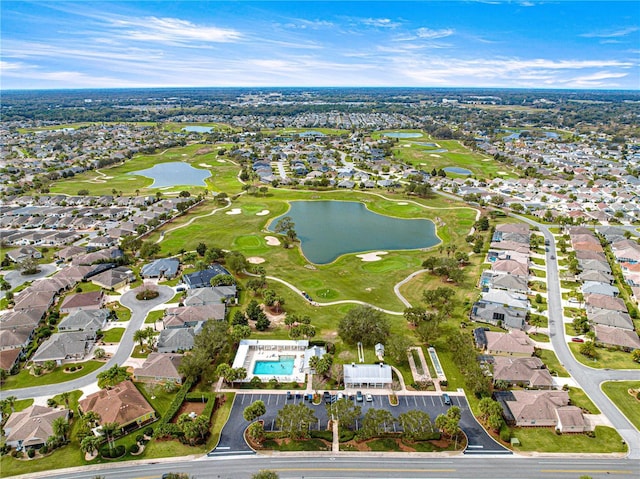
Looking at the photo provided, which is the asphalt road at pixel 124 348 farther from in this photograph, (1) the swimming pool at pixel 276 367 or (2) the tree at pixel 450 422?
(2) the tree at pixel 450 422

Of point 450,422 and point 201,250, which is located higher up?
point 450,422

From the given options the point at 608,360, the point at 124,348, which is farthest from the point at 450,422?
the point at 124,348

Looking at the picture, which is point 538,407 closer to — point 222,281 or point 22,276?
point 222,281

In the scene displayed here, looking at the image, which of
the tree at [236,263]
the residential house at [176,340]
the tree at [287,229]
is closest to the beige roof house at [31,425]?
the residential house at [176,340]

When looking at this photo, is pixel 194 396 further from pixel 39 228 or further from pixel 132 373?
pixel 39 228

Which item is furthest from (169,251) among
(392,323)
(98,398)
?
(392,323)

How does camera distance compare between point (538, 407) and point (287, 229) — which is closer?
point (538, 407)
